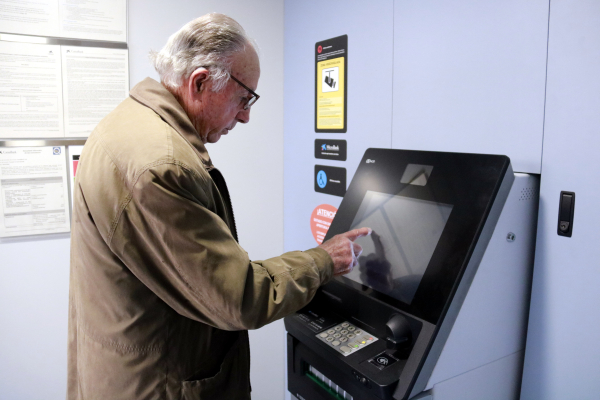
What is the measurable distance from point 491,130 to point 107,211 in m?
1.13

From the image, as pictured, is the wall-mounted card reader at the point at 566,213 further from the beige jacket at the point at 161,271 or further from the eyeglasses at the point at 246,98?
the eyeglasses at the point at 246,98

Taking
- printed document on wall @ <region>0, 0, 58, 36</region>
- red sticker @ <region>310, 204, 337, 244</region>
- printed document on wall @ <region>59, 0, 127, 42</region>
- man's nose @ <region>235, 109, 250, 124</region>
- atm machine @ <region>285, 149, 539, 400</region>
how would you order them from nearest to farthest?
atm machine @ <region>285, 149, 539, 400</region> → man's nose @ <region>235, 109, 250, 124</region> → printed document on wall @ <region>0, 0, 58, 36</region> → printed document on wall @ <region>59, 0, 127, 42</region> → red sticker @ <region>310, 204, 337, 244</region>

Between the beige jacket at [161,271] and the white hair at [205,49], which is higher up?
the white hair at [205,49]

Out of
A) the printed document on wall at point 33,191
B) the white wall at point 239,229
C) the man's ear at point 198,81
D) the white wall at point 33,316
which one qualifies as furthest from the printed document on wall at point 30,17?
the man's ear at point 198,81

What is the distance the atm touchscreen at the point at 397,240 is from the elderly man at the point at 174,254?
0.26 ft

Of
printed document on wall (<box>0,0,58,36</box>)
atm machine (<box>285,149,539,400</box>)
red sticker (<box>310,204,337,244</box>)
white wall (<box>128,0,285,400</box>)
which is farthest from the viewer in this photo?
white wall (<box>128,0,285,400</box>)

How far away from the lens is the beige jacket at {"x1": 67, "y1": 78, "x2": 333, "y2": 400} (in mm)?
949

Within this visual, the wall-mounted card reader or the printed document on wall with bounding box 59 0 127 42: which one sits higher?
the printed document on wall with bounding box 59 0 127 42

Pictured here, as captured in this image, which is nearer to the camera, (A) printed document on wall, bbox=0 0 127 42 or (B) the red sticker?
(A) printed document on wall, bbox=0 0 127 42

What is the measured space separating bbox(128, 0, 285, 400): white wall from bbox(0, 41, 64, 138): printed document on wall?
0.40 meters

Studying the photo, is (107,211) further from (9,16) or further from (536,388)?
(9,16)

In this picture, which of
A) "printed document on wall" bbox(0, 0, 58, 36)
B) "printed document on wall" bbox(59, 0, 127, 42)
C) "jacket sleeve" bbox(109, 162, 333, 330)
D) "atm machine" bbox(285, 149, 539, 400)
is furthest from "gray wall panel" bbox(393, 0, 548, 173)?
"printed document on wall" bbox(0, 0, 58, 36)

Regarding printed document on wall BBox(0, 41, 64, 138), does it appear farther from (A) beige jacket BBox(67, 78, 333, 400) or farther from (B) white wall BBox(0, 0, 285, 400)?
(A) beige jacket BBox(67, 78, 333, 400)

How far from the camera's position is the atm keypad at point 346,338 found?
114cm
